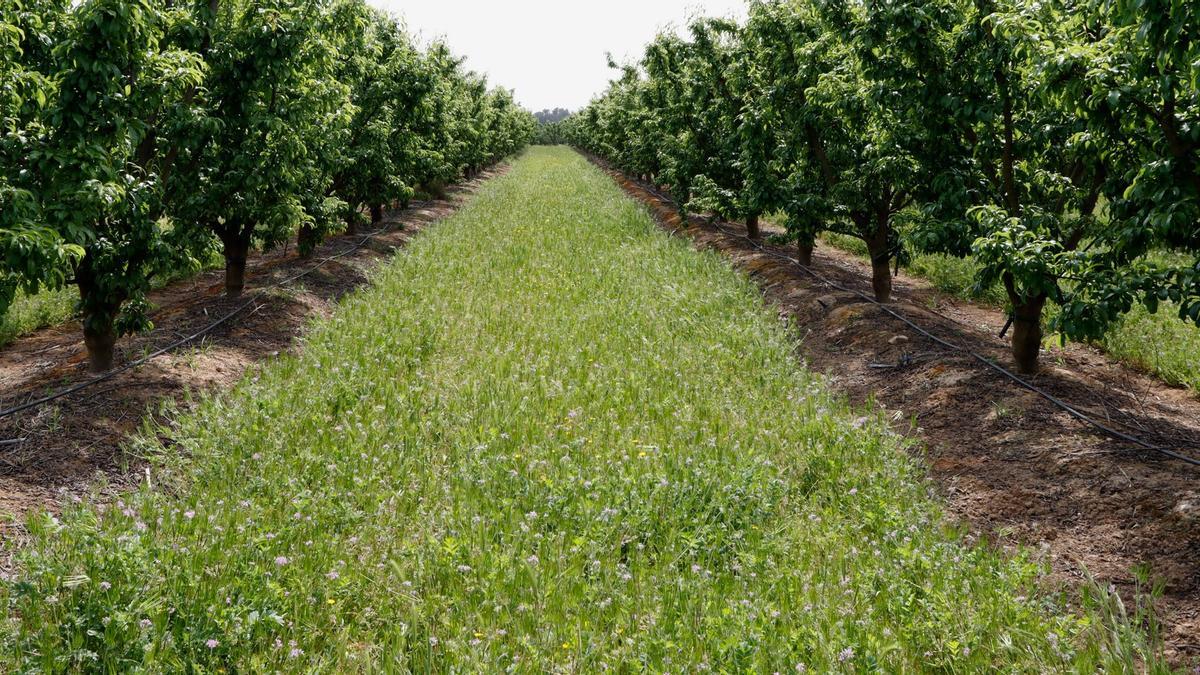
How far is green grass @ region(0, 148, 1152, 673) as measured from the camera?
335 centimetres

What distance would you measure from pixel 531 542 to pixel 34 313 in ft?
29.2

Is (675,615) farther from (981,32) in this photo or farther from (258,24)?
(258,24)

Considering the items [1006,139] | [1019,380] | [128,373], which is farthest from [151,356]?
[1006,139]

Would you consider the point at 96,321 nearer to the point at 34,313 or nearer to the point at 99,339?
the point at 99,339

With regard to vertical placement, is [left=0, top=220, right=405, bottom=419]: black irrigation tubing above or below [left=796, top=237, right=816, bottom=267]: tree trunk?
below

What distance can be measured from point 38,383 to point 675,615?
21.2 ft

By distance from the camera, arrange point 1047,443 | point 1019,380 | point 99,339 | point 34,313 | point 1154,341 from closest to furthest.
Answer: point 1047,443 < point 1019,380 < point 99,339 < point 1154,341 < point 34,313

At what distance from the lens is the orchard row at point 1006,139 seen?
4812mm

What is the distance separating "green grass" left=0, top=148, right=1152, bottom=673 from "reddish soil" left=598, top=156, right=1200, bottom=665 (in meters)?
0.40

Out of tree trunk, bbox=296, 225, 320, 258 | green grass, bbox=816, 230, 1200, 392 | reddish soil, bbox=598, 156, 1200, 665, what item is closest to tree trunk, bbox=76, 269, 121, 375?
tree trunk, bbox=296, 225, 320, 258

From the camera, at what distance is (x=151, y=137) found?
759cm

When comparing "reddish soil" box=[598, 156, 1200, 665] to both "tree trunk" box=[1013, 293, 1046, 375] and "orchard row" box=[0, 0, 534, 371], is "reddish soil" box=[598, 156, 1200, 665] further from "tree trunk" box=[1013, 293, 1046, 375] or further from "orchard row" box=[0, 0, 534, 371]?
"orchard row" box=[0, 0, 534, 371]

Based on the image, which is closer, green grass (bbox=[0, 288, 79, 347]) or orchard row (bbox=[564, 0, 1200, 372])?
orchard row (bbox=[564, 0, 1200, 372])

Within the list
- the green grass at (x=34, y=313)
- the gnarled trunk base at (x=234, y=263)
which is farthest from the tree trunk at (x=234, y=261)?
the green grass at (x=34, y=313)
